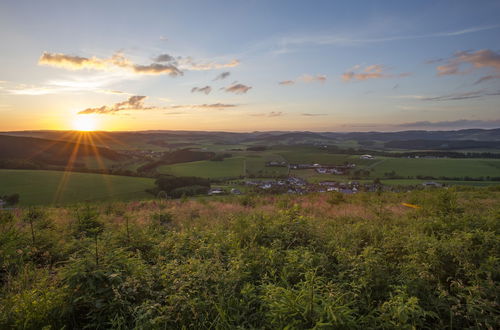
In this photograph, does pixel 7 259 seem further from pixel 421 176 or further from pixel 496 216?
pixel 421 176

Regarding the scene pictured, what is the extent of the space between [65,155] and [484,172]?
4169 inches

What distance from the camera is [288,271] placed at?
4.51 metres

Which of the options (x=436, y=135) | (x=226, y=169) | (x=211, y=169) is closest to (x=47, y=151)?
(x=211, y=169)

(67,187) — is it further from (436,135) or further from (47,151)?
(436,135)

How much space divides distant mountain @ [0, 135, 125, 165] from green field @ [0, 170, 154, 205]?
84.1ft

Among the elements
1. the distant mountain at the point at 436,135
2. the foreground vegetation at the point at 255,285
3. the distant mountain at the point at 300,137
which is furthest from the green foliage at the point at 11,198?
the distant mountain at the point at 436,135

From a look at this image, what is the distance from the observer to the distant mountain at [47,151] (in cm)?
5978

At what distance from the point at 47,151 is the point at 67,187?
4533 cm

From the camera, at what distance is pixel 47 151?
66.1 metres

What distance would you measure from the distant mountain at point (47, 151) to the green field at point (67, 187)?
25619 millimetres

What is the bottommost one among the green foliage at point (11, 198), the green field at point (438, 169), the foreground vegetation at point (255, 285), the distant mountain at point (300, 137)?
the green field at point (438, 169)

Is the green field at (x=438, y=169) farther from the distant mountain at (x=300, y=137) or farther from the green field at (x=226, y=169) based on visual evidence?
the distant mountain at (x=300, y=137)

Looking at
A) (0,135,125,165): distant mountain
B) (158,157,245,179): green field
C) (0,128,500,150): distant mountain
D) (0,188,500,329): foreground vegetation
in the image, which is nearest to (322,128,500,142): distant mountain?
(0,128,500,150): distant mountain

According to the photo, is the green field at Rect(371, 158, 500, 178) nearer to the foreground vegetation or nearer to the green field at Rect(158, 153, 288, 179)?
the green field at Rect(158, 153, 288, 179)
